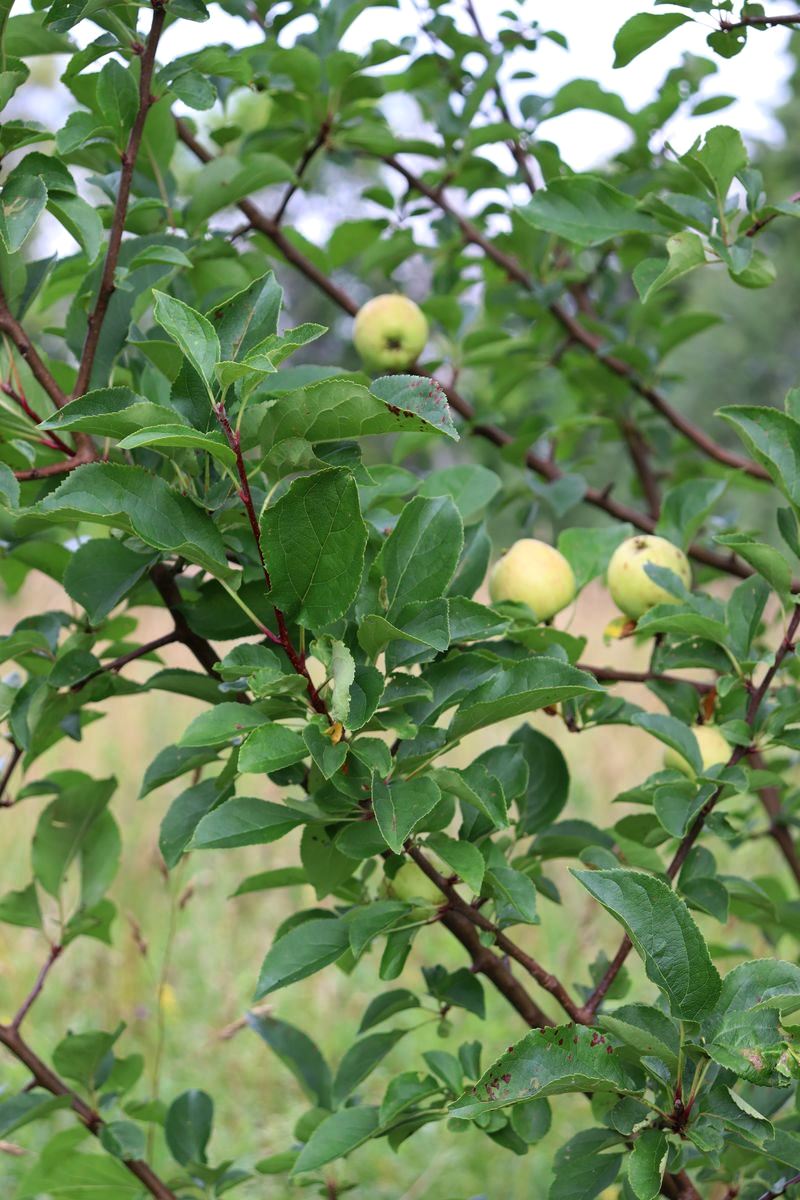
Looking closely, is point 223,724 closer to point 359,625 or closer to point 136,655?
point 359,625

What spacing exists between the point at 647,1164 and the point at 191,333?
48cm

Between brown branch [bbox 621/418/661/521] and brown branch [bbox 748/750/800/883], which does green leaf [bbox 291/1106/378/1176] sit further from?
brown branch [bbox 621/418/661/521]

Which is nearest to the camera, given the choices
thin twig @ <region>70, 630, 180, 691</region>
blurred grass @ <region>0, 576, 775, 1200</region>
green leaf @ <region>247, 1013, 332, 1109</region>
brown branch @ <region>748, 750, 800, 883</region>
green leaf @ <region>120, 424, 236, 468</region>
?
green leaf @ <region>120, 424, 236, 468</region>

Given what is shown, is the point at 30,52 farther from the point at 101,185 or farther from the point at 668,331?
the point at 668,331

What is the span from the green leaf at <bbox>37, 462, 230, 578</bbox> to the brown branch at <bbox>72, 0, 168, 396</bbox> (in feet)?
0.50

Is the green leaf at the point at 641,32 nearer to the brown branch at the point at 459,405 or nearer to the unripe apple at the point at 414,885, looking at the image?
the brown branch at the point at 459,405

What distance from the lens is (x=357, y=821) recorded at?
0.68 meters

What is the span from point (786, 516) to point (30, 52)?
29.4 inches

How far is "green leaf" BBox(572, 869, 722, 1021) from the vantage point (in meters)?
0.55

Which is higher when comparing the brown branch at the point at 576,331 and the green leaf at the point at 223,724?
the brown branch at the point at 576,331

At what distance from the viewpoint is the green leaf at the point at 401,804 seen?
580 mm

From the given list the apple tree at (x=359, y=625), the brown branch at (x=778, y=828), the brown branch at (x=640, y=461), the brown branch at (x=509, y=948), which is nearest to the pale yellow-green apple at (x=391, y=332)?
the apple tree at (x=359, y=625)

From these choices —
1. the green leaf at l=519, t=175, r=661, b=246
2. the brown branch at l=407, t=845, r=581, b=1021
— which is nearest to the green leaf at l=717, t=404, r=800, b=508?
the green leaf at l=519, t=175, r=661, b=246

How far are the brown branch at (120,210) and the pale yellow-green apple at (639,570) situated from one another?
46 centimetres
